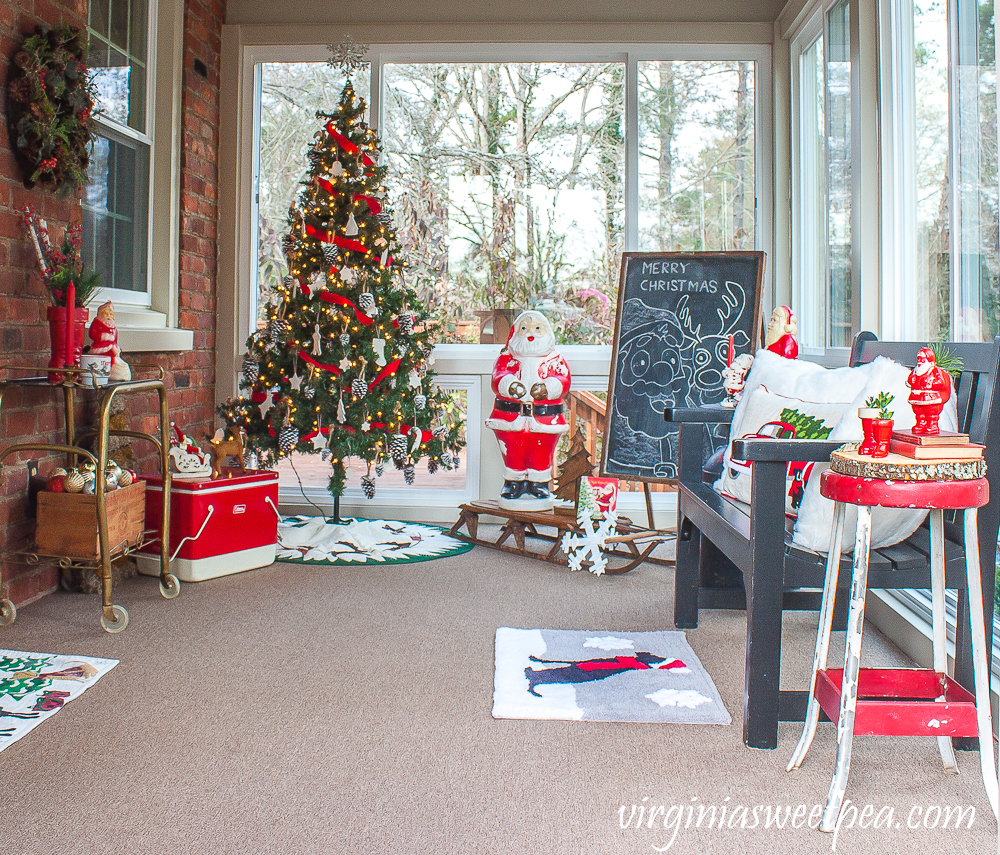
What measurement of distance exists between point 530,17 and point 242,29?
145 centimetres

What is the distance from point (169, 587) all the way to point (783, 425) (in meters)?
2.09

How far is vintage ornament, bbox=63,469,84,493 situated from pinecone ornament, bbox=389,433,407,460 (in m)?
1.36

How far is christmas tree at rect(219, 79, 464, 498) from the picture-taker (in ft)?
12.3

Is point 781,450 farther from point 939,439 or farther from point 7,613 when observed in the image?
point 7,613

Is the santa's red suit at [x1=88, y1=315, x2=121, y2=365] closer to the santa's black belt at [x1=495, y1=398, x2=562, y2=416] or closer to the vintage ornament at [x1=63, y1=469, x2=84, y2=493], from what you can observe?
the vintage ornament at [x1=63, y1=469, x2=84, y2=493]

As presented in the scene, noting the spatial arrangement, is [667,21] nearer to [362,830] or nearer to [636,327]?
[636,327]

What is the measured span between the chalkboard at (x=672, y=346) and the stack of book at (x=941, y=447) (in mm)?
2209

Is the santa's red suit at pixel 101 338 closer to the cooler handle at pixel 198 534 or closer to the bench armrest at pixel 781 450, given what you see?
the cooler handle at pixel 198 534

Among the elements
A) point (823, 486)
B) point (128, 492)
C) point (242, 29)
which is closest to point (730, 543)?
point (823, 486)

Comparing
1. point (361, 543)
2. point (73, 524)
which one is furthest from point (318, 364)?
point (73, 524)

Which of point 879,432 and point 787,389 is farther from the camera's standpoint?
point 787,389

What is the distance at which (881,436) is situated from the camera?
1.58 metres

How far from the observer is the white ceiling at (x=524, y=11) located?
420cm

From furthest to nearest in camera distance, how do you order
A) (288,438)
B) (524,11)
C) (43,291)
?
1. (524,11)
2. (288,438)
3. (43,291)
